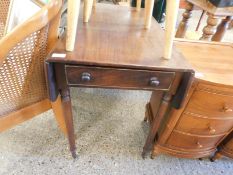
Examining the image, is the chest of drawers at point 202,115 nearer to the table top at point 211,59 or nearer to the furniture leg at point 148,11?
the table top at point 211,59

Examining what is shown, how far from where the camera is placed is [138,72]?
0.73 metres

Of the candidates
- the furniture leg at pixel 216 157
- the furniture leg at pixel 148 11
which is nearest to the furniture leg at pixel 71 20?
the furniture leg at pixel 148 11

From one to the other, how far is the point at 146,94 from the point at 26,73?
1.15 meters

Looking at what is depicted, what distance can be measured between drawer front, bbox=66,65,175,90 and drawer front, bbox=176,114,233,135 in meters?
0.30

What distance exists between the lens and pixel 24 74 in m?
0.81

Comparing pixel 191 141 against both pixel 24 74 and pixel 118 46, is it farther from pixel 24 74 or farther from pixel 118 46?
pixel 24 74

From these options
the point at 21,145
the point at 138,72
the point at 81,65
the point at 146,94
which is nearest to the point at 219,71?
the point at 138,72

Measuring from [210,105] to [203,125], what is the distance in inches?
5.8

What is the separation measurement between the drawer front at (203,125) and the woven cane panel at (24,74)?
0.74m

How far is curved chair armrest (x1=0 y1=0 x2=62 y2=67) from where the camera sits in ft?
2.16

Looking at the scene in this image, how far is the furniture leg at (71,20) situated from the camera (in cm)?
65

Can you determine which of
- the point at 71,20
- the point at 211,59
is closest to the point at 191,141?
the point at 211,59

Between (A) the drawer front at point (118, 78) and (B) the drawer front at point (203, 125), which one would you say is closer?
(A) the drawer front at point (118, 78)

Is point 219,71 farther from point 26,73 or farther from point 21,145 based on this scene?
point 21,145
